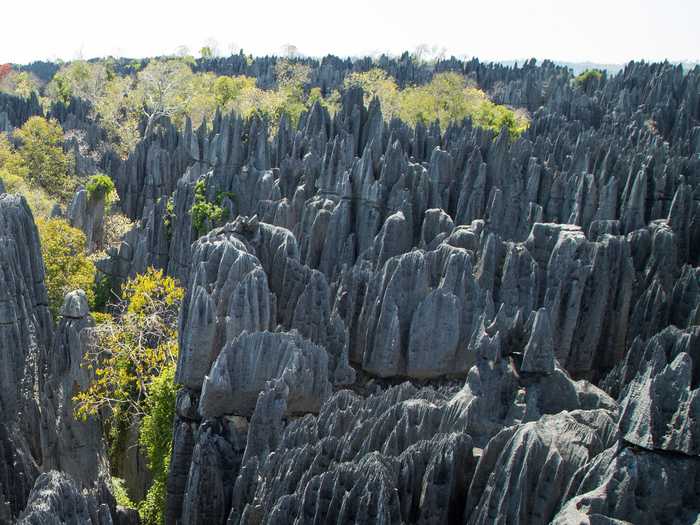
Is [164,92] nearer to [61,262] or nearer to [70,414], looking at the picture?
[61,262]

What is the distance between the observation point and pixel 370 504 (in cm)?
985

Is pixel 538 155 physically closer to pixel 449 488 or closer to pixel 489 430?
pixel 489 430

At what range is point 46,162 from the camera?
1892 inches

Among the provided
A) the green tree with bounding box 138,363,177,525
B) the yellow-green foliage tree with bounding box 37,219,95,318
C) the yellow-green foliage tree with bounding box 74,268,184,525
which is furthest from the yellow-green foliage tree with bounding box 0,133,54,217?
the green tree with bounding box 138,363,177,525

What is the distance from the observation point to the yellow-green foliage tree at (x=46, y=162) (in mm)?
47500

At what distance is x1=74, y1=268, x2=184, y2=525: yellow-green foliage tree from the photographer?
59.2 feet

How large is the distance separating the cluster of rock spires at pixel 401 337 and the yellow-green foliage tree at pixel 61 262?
437 cm

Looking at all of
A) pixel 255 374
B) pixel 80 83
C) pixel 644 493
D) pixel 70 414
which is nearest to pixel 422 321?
pixel 255 374

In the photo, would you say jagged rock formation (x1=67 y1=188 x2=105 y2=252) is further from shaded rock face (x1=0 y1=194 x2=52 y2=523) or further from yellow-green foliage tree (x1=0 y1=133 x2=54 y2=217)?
shaded rock face (x1=0 y1=194 x2=52 y2=523)

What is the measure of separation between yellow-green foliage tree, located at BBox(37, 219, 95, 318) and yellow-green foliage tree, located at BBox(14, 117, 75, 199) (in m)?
19.5

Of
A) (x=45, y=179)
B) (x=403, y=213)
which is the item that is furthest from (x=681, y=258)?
(x=45, y=179)

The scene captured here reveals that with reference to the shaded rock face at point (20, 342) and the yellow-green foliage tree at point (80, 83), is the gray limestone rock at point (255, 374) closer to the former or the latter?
the shaded rock face at point (20, 342)

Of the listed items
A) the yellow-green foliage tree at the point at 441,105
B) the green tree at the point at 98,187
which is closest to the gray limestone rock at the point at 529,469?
the green tree at the point at 98,187

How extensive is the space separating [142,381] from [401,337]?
25.7 ft
